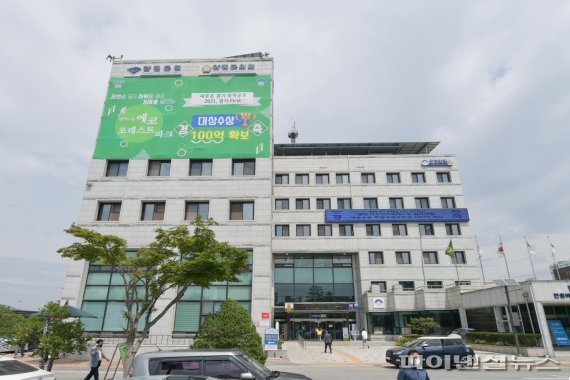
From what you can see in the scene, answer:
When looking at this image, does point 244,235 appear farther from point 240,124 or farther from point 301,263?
point 301,263

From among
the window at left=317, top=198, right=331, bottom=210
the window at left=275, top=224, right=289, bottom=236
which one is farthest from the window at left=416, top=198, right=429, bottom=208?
the window at left=275, top=224, right=289, bottom=236

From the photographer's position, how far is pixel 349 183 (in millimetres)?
45156

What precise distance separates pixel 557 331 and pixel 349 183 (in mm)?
26117

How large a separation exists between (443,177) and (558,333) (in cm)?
2458

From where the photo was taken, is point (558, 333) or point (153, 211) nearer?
point (558, 333)

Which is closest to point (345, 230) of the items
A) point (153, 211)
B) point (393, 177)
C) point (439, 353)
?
point (393, 177)

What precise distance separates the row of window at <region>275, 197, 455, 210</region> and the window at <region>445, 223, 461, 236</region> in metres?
2.51

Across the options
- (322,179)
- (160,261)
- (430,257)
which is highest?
(322,179)

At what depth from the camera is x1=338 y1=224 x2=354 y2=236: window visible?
4288cm

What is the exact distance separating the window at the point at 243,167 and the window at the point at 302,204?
48.6 ft

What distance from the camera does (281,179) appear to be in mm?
45750

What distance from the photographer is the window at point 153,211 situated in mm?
29234

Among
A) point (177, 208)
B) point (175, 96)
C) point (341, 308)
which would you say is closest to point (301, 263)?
point (341, 308)

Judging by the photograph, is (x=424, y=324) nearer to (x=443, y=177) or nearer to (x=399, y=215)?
(x=399, y=215)
